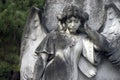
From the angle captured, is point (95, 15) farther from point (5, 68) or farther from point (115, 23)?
point (5, 68)

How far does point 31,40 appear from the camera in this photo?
21.2 ft

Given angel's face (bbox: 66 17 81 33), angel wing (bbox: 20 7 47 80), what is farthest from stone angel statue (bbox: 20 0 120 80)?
angel wing (bbox: 20 7 47 80)

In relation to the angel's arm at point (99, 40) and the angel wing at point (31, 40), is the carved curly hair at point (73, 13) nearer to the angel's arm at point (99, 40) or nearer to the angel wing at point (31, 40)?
the angel's arm at point (99, 40)

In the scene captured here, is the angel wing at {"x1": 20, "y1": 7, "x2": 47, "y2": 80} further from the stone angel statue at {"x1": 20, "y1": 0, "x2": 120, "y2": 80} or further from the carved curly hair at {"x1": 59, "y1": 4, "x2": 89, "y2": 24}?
the carved curly hair at {"x1": 59, "y1": 4, "x2": 89, "y2": 24}

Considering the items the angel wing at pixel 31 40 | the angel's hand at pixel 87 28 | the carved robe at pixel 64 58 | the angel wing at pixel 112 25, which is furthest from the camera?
the angel wing at pixel 31 40

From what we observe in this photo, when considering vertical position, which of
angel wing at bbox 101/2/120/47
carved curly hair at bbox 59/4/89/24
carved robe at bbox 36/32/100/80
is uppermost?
carved curly hair at bbox 59/4/89/24

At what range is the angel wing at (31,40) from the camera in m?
6.39

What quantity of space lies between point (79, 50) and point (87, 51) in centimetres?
9

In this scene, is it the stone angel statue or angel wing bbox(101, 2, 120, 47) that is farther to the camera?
angel wing bbox(101, 2, 120, 47)

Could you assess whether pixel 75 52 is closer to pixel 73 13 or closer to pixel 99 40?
pixel 99 40

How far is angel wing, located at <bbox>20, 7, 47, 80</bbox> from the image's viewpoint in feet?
21.0

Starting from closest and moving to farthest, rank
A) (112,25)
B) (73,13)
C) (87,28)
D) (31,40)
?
(73,13) → (87,28) → (112,25) → (31,40)

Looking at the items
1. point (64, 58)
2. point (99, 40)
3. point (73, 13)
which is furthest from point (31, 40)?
point (99, 40)

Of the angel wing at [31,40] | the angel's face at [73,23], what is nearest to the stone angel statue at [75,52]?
the angel's face at [73,23]
